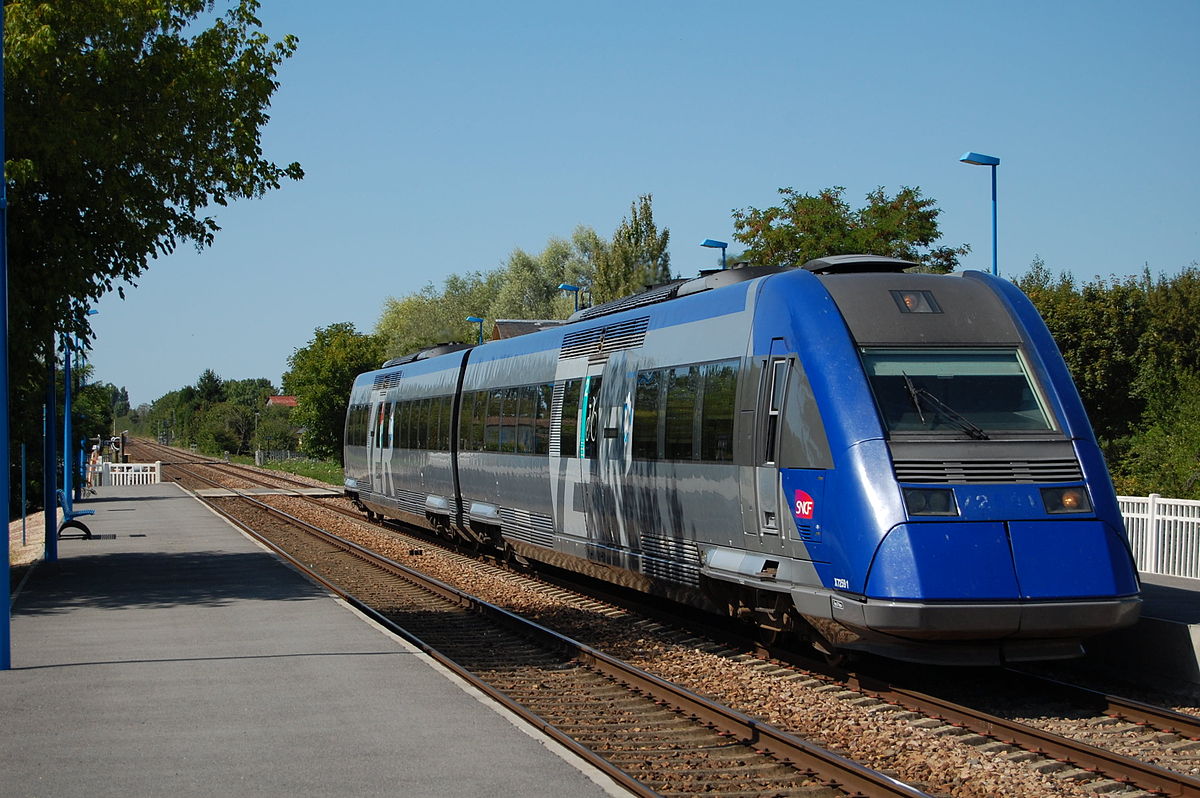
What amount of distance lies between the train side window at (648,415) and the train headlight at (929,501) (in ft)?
13.2

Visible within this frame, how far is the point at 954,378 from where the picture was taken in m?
9.77

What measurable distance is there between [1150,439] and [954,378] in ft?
64.4

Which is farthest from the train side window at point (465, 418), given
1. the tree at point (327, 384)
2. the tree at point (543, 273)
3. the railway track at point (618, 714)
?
the tree at point (543, 273)

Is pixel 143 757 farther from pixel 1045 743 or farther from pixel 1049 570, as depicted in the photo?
pixel 1049 570

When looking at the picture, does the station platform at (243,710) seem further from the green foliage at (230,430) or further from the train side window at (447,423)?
the green foliage at (230,430)

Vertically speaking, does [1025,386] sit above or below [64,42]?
below

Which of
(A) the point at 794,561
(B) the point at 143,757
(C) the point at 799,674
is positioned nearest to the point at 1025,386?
(A) the point at 794,561

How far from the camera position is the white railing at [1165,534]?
15.2m

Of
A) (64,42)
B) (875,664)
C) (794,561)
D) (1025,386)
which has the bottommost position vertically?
(875,664)

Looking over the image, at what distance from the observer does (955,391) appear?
9672 mm

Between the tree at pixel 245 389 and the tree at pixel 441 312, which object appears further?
the tree at pixel 245 389

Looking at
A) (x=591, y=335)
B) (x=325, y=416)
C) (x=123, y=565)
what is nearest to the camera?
(x=591, y=335)

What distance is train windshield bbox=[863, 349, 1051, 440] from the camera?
9.43m

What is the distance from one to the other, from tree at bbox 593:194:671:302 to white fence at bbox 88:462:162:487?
2307cm
